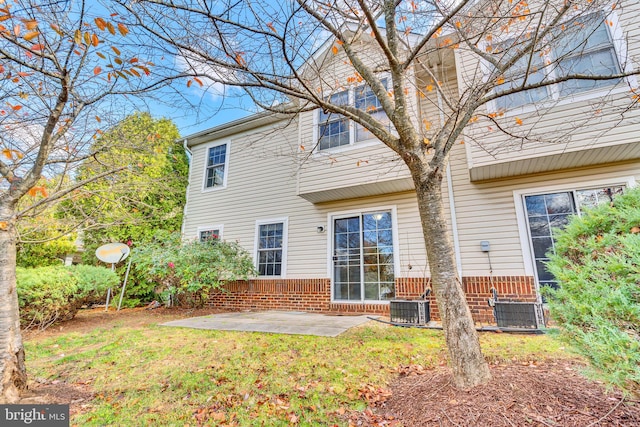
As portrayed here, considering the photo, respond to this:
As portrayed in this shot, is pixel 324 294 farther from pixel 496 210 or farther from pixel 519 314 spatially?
pixel 496 210

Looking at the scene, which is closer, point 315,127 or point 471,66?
point 471,66

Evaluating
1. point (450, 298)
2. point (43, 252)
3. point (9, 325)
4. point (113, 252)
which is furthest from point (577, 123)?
point (43, 252)

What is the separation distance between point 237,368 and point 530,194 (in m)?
6.16

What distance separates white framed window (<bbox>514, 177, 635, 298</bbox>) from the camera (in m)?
5.41

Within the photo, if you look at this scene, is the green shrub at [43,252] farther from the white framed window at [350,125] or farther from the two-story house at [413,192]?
the white framed window at [350,125]

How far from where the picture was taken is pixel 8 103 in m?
3.11

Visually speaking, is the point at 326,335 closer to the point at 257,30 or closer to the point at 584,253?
the point at 584,253

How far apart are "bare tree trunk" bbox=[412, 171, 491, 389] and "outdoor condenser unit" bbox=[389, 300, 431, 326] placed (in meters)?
2.86

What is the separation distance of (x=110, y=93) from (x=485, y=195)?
6.62 m

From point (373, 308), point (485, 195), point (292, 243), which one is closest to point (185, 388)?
point (373, 308)

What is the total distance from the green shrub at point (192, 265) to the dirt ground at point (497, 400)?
14.2 feet

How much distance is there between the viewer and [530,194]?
5891 mm

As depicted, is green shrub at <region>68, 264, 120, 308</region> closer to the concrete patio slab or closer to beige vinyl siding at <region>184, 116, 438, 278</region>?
the concrete patio slab

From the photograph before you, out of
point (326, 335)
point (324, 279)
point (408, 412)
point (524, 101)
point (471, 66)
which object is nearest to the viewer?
point (408, 412)
